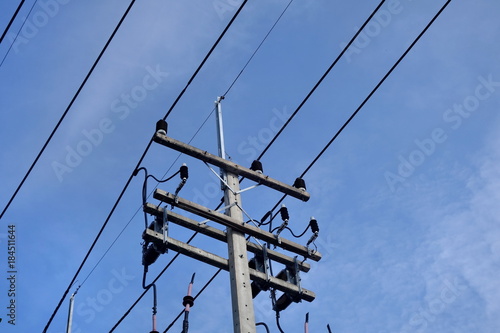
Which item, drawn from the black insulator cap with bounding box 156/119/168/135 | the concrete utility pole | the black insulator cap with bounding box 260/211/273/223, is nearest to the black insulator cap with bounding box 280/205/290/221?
the black insulator cap with bounding box 260/211/273/223

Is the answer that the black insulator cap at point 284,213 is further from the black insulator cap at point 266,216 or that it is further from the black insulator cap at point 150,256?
the black insulator cap at point 150,256

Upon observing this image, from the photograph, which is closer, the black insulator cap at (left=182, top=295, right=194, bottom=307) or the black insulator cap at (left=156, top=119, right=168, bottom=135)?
the black insulator cap at (left=182, top=295, right=194, bottom=307)

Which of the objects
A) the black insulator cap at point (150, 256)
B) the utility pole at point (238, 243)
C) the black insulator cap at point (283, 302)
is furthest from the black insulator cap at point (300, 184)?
the black insulator cap at point (150, 256)

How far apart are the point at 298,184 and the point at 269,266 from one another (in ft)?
6.65

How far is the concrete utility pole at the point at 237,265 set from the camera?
9605mm

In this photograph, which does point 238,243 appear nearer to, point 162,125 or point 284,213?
point 284,213

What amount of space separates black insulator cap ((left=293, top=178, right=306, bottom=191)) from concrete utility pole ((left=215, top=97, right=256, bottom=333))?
4.01ft

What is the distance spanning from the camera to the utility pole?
10.2 m

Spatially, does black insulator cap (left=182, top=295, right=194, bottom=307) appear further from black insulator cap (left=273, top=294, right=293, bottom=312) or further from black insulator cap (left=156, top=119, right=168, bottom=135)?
black insulator cap (left=156, top=119, right=168, bottom=135)

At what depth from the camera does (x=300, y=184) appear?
497 inches

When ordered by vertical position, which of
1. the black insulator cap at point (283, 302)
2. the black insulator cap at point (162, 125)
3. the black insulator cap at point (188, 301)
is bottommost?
the black insulator cap at point (188, 301)

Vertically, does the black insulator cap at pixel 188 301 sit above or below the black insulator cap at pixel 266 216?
below

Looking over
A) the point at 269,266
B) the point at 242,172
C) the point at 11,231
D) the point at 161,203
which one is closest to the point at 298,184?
the point at 242,172

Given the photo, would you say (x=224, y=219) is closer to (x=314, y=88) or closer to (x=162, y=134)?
(x=162, y=134)
